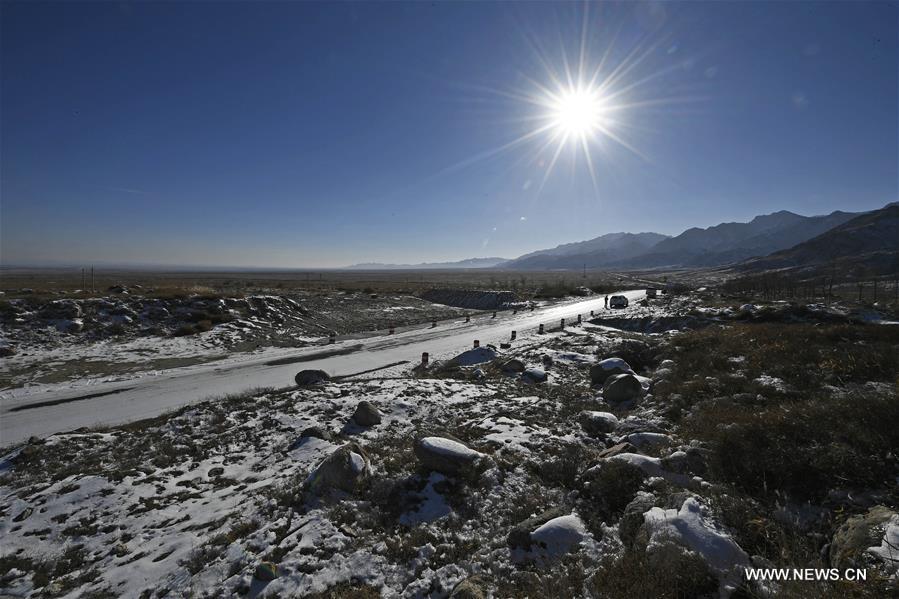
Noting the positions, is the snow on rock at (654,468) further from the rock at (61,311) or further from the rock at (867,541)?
the rock at (61,311)

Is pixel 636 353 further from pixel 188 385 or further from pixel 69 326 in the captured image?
pixel 69 326

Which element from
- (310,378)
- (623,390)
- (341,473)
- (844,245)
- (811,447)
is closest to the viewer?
(811,447)

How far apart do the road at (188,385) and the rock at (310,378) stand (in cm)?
100

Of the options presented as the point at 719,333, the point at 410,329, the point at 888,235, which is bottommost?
the point at 410,329

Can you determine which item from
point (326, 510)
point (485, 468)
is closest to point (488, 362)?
point (485, 468)

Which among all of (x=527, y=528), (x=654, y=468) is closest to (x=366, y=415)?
(x=527, y=528)

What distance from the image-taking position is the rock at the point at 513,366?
16359 mm

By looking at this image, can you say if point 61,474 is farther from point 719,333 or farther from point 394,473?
point 719,333

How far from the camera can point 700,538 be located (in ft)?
14.8

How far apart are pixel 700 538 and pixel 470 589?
10.1ft

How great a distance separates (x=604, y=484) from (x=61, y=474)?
39.6ft

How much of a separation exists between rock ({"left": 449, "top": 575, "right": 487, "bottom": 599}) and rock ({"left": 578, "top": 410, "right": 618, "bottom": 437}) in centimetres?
596

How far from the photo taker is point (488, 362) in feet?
60.5

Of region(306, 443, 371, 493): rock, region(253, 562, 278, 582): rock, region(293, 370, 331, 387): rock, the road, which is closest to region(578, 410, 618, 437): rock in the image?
region(306, 443, 371, 493): rock
